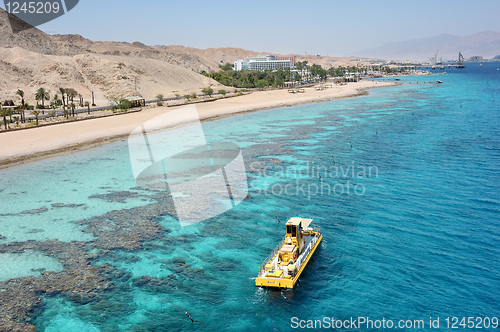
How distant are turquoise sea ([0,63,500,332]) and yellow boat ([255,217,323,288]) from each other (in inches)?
28.7

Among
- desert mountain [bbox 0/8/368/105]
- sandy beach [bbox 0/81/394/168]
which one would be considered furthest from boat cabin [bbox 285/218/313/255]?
desert mountain [bbox 0/8/368/105]

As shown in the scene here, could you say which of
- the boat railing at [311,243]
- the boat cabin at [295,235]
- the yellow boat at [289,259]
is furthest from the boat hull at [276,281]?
the boat cabin at [295,235]

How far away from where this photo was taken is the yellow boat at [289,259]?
70.1 ft

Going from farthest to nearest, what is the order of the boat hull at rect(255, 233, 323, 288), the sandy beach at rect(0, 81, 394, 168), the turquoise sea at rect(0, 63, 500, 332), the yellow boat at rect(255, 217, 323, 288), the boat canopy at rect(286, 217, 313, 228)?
the sandy beach at rect(0, 81, 394, 168), the boat canopy at rect(286, 217, 313, 228), the yellow boat at rect(255, 217, 323, 288), the boat hull at rect(255, 233, 323, 288), the turquoise sea at rect(0, 63, 500, 332)

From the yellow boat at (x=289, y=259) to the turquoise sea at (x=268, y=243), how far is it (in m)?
0.73

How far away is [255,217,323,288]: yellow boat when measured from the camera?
2138 cm

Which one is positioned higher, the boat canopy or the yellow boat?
the boat canopy

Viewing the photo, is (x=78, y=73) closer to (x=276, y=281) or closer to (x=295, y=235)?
(x=295, y=235)

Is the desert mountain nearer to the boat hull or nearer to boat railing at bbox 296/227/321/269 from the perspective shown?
boat railing at bbox 296/227/321/269

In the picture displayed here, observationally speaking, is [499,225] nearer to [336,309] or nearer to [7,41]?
[336,309]

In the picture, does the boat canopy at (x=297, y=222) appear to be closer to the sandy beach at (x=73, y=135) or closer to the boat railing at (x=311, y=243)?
the boat railing at (x=311, y=243)

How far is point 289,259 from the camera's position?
22.6 m

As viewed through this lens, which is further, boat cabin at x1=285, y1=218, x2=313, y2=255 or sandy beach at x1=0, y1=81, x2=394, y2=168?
sandy beach at x1=0, y1=81, x2=394, y2=168

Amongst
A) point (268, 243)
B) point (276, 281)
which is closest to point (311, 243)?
point (268, 243)
